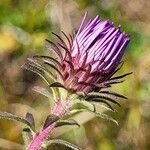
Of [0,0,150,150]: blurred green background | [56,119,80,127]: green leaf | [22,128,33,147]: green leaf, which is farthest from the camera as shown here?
[0,0,150,150]: blurred green background

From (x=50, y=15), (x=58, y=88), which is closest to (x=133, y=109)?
(x=50, y=15)

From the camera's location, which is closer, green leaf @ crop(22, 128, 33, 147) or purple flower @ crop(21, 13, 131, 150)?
purple flower @ crop(21, 13, 131, 150)

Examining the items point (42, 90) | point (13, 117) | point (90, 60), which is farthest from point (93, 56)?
point (13, 117)

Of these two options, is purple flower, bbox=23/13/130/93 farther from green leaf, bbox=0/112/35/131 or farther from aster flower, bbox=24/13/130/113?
green leaf, bbox=0/112/35/131

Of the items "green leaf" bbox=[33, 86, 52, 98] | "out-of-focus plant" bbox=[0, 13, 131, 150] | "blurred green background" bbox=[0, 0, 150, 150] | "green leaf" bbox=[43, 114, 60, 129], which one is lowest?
"green leaf" bbox=[43, 114, 60, 129]

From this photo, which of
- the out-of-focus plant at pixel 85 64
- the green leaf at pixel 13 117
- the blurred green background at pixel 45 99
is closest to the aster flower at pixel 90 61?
the out-of-focus plant at pixel 85 64

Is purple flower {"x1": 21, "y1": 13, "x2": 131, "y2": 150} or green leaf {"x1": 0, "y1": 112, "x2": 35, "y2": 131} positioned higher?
purple flower {"x1": 21, "y1": 13, "x2": 131, "y2": 150}

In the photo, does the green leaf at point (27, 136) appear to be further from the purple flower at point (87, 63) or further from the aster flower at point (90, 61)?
the aster flower at point (90, 61)

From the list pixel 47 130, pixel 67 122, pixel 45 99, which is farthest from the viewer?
pixel 45 99

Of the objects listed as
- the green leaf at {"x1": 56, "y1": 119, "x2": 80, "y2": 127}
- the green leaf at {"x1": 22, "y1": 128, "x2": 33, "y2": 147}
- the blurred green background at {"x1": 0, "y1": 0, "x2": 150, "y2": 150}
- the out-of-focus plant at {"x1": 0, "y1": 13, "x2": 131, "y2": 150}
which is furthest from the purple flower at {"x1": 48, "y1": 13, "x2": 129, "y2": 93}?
the blurred green background at {"x1": 0, "y1": 0, "x2": 150, "y2": 150}

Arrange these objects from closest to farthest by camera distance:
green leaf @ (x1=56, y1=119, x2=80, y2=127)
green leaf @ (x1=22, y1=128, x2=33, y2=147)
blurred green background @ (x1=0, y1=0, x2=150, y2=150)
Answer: green leaf @ (x1=56, y1=119, x2=80, y2=127) < green leaf @ (x1=22, y1=128, x2=33, y2=147) < blurred green background @ (x1=0, y1=0, x2=150, y2=150)

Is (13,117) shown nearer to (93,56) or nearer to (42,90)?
(42,90)
